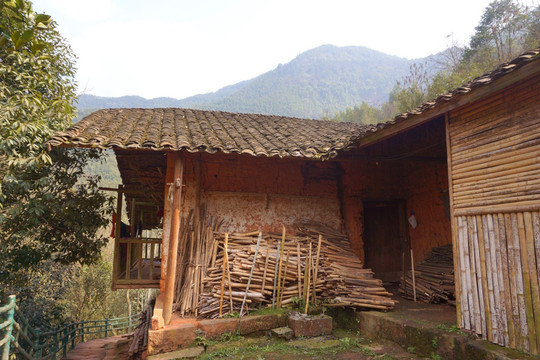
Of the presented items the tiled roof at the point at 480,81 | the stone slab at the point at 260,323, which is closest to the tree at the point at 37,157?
the stone slab at the point at 260,323

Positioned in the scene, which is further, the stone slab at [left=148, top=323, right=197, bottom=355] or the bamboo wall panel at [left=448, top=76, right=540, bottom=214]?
the stone slab at [left=148, top=323, right=197, bottom=355]

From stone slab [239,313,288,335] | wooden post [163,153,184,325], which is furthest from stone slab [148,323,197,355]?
stone slab [239,313,288,335]

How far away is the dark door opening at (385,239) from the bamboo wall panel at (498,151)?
3.99 m

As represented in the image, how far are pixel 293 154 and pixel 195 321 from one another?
11.1 ft

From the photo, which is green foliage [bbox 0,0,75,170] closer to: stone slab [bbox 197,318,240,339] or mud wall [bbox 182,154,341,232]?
mud wall [bbox 182,154,341,232]

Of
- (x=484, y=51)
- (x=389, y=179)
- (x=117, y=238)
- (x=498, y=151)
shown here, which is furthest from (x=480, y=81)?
(x=484, y=51)

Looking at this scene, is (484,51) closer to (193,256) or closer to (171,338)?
(193,256)

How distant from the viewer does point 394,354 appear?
197 inches

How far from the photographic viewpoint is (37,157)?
6.48 m

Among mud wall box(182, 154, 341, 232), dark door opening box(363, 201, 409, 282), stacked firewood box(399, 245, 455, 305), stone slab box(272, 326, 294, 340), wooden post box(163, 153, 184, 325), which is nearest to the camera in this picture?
wooden post box(163, 153, 184, 325)

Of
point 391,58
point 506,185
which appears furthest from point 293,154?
point 391,58

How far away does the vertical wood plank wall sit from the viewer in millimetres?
4004

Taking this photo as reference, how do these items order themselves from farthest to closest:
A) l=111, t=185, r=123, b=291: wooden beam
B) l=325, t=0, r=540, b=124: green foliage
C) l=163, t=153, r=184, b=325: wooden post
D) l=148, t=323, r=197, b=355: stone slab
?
l=325, t=0, r=540, b=124: green foliage
l=111, t=185, r=123, b=291: wooden beam
l=163, t=153, r=184, b=325: wooden post
l=148, t=323, r=197, b=355: stone slab

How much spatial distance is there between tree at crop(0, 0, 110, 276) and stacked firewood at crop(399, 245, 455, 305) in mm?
7421
